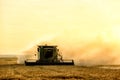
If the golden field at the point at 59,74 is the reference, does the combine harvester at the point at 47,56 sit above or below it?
above

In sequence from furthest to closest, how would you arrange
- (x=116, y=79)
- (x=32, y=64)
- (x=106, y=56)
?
(x=106, y=56) → (x=32, y=64) → (x=116, y=79)

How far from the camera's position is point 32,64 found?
59531 mm

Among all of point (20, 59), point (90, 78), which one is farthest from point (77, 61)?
point (90, 78)

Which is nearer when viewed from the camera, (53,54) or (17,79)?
(17,79)

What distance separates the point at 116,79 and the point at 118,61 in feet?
128

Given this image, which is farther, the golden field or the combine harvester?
the combine harvester

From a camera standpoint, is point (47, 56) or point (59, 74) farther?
point (47, 56)

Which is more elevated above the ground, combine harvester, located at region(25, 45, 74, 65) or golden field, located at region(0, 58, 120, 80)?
combine harvester, located at region(25, 45, 74, 65)

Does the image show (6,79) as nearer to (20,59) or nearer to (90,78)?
(90,78)

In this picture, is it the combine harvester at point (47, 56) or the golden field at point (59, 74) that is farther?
the combine harvester at point (47, 56)

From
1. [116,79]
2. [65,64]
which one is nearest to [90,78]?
[116,79]

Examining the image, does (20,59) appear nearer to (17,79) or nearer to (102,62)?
(102,62)

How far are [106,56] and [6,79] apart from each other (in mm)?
41406

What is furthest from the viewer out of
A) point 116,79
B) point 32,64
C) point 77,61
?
point 77,61
